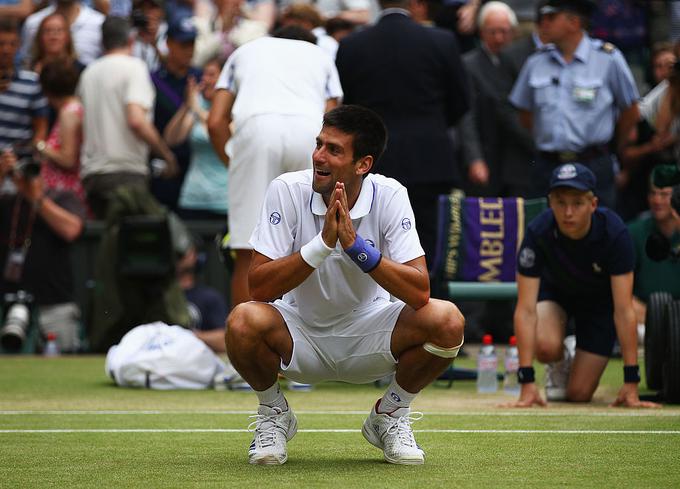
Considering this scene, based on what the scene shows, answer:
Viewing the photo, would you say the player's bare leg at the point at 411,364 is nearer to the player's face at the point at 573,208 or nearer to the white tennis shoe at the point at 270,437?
the white tennis shoe at the point at 270,437

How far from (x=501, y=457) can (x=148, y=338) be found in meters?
4.38

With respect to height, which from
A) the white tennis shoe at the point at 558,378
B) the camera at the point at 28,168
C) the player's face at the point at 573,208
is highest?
the player's face at the point at 573,208

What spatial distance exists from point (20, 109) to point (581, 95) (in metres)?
5.19

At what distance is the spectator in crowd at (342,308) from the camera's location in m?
5.74

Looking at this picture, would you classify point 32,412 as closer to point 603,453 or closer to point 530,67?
point 603,453

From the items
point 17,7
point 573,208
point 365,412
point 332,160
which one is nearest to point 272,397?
point 332,160

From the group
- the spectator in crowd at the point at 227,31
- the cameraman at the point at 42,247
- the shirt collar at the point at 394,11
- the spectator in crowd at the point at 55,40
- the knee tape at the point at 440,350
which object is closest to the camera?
the knee tape at the point at 440,350

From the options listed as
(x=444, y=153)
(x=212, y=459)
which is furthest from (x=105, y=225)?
(x=212, y=459)

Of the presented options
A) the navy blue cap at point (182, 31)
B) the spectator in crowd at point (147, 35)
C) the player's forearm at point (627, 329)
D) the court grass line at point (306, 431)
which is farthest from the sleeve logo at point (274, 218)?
the spectator in crowd at point (147, 35)

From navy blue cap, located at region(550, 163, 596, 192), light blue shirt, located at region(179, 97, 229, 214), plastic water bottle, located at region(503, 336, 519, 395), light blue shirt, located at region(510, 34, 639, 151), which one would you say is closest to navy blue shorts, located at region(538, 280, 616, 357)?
plastic water bottle, located at region(503, 336, 519, 395)

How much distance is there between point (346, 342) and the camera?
601 cm

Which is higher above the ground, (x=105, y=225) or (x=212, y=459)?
(x=212, y=459)

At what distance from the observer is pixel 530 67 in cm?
1128

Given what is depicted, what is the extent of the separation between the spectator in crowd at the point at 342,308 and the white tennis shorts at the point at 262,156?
272 centimetres
